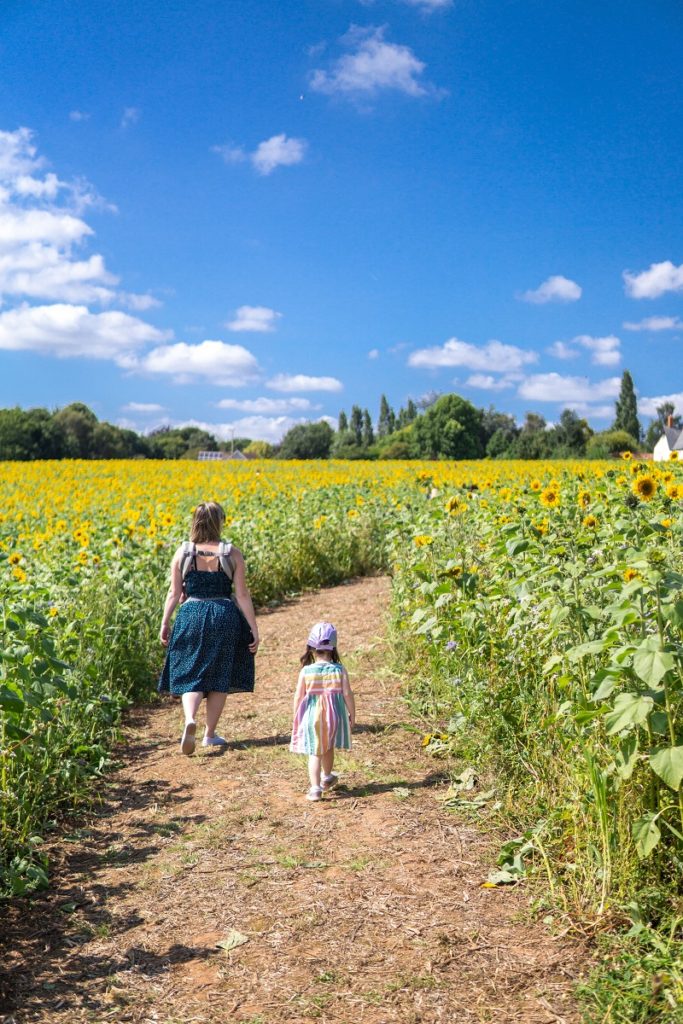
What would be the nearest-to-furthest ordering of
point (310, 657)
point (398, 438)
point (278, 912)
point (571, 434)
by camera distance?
point (278, 912)
point (310, 657)
point (571, 434)
point (398, 438)

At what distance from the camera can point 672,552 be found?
12.2 ft

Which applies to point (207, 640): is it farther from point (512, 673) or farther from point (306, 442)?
point (306, 442)

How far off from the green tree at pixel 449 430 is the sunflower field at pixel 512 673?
54.9 m

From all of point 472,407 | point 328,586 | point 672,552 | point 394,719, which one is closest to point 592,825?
point 672,552

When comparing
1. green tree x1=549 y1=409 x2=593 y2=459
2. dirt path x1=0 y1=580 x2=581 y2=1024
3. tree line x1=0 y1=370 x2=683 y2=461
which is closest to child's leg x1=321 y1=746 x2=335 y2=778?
dirt path x1=0 y1=580 x2=581 y2=1024

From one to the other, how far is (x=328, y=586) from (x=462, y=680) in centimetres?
663

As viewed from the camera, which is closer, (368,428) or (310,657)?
(310,657)

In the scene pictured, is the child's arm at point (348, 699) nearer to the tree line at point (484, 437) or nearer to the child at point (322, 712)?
the child at point (322, 712)

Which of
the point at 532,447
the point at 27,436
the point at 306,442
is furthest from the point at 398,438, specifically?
the point at 27,436

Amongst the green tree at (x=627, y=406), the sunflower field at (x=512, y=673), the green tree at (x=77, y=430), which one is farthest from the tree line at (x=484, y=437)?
the sunflower field at (x=512, y=673)

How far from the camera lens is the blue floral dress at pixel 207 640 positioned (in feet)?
17.9

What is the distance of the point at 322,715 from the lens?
4.52m

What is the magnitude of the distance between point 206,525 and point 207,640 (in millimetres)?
713

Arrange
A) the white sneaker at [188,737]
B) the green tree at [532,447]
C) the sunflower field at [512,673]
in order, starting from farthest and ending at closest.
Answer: the green tree at [532,447] < the white sneaker at [188,737] < the sunflower field at [512,673]
